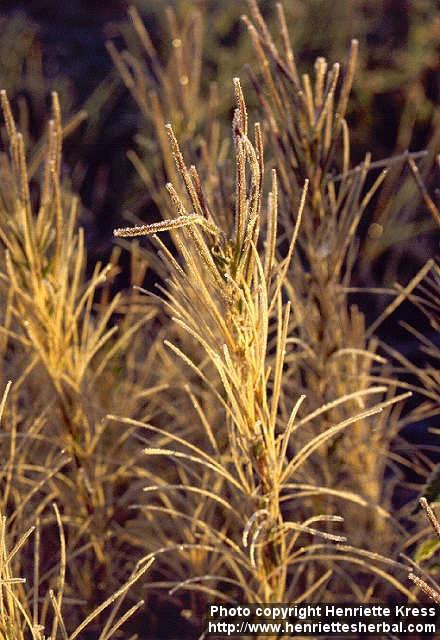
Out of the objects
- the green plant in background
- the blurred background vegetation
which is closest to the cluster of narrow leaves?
the green plant in background

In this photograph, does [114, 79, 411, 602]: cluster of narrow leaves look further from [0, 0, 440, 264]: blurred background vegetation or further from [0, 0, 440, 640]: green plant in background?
[0, 0, 440, 264]: blurred background vegetation

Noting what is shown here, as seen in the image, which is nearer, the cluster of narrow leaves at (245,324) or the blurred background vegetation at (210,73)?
the cluster of narrow leaves at (245,324)

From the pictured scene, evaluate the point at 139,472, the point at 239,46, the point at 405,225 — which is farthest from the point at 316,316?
the point at 239,46

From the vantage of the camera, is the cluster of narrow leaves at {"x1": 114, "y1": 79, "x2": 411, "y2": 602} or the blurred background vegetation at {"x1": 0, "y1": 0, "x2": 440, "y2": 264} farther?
the blurred background vegetation at {"x1": 0, "y1": 0, "x2": 440, "y2": 264}

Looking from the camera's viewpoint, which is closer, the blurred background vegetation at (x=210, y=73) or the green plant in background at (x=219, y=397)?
the green plant in background at (x=219, y=397)

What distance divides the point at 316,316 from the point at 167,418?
60cm

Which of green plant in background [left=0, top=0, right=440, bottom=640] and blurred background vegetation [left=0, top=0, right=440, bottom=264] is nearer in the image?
green plant in background [left=0, top=0, right=440, bottom=640]

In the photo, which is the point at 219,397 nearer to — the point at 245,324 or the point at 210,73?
the point at 245,324

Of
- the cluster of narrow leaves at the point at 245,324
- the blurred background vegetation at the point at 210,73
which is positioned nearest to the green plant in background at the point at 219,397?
the cluster of narrow leaves at the point at 245,324

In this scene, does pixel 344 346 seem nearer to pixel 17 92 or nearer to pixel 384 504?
pixel 384 504

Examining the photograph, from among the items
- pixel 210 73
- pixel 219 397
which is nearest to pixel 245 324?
pixel 219 397

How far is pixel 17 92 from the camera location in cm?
268

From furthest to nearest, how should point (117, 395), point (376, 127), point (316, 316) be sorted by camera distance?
point (376, 127) → point (117, 395) → point (316, 316)

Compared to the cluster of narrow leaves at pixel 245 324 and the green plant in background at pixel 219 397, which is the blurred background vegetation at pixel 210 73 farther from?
the cluster of narrow leaves at pixel 245 324
